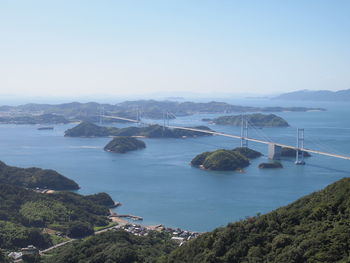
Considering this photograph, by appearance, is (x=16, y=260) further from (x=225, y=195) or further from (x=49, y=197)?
(x=225, y=195)

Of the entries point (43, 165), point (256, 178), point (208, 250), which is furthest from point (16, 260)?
point (43, 165)

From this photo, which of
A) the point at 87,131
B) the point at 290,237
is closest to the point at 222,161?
the point at 290,237

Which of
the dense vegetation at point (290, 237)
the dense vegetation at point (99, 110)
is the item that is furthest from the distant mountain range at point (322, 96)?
the dense vegetation at point (290, 237)

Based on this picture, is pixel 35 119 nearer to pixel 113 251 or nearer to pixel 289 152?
pixel 289 152

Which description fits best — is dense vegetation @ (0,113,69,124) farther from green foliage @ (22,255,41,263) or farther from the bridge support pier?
green foliage @ (22,255,41,263)

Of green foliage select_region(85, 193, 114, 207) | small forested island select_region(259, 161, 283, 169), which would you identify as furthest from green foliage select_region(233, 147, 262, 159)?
green foliage select_region(85, 193, 114, 207)

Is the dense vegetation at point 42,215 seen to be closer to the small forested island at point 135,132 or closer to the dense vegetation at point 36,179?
the dense vegetation at point 36,179
